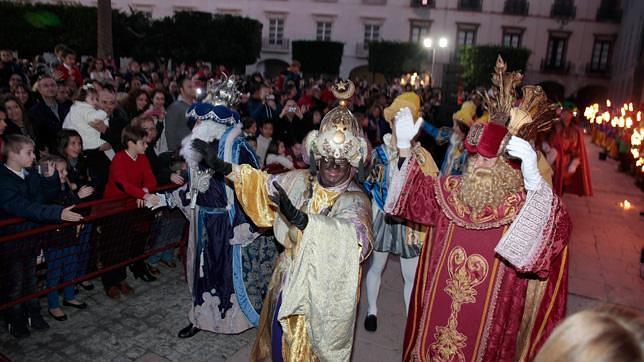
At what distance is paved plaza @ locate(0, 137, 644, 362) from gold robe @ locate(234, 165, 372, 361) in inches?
61.3

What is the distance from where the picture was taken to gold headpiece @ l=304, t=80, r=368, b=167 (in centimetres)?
324

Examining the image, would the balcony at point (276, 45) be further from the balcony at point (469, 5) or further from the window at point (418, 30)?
the balcony at point (469, 5)

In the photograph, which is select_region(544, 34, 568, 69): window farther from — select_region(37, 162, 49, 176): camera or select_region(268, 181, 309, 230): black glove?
select_region(268, 181, 309, 230): black glove

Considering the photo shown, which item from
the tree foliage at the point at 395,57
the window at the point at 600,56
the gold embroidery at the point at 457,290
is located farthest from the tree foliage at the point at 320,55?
the gold embroidery at the point at 457,290

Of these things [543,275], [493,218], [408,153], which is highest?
[408,153]

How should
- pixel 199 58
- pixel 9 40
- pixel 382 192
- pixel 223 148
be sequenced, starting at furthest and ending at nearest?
pixel 199 58, pixel 9 40, pixel 382 192, pixel 223 148

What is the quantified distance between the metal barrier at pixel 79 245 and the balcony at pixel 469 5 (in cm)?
4175

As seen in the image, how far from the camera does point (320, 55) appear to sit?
39500 mm

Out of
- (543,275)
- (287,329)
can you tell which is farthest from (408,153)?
(287,329)

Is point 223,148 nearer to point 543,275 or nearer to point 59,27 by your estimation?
point 543,275

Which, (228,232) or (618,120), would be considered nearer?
(228,232)

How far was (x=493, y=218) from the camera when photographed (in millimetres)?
3344

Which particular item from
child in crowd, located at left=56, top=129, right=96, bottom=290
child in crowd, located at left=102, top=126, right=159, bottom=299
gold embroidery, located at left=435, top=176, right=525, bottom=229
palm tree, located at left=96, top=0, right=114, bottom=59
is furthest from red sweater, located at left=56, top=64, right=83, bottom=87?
gold embroidery, located at left=435, top=176, right=525, bottom=229

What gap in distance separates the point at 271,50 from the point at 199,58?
14.2 meters
